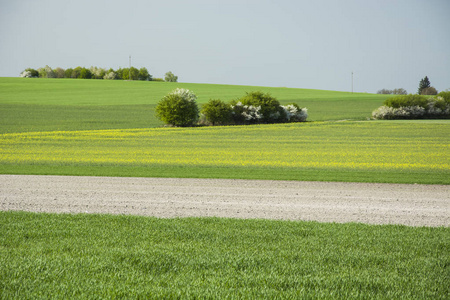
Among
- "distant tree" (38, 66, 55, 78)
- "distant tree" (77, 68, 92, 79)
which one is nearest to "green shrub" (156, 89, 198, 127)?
"distant tree" (77, 68, 92, 79)

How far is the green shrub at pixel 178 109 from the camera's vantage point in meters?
46.5

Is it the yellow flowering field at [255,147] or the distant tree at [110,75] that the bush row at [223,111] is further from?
the distant tree at [110,75]

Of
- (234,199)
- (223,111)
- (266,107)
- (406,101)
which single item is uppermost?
(406,101)

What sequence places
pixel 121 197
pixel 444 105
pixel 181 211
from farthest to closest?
pixel 444 105, pixel 121 197, pixel 181 211

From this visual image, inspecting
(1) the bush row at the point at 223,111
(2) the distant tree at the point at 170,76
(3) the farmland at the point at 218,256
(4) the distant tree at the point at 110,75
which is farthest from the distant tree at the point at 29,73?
(3) the farmland at the point at 218,256

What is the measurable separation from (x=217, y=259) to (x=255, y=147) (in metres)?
24.6

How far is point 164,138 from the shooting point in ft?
118

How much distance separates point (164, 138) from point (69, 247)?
29441 mm

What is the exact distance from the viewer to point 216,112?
47219 millimetres

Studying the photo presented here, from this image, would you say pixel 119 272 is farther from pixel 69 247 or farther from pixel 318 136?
pixel 318 136

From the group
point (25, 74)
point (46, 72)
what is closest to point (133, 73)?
point (46, 72)

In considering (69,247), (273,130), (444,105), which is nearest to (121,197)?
(69,247)

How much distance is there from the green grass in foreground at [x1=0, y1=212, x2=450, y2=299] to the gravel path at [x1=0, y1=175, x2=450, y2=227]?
164 cm

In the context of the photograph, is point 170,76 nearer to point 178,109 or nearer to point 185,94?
point 185,94
